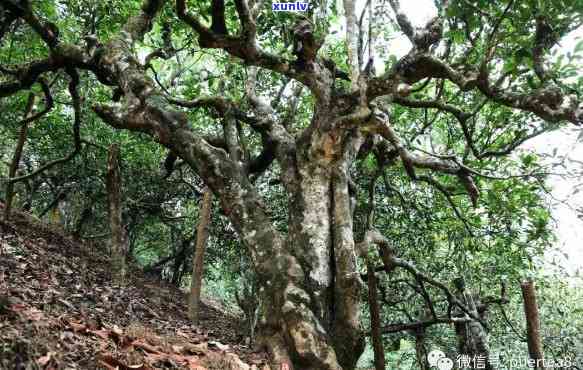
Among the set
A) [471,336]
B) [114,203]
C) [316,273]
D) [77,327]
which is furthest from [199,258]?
[471,336]

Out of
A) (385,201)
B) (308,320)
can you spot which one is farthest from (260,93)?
(308,320)

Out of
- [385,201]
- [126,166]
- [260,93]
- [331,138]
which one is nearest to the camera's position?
[331,138]

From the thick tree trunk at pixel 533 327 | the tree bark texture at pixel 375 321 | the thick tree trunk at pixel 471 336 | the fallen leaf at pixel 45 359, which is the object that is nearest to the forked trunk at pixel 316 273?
the tree bark texture at pixel 375 321

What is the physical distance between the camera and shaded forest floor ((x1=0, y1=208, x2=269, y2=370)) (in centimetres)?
282

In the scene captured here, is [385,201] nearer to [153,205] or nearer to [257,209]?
[257,209]

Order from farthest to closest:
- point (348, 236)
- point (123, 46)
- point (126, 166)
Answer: point (126, 166)
point (123, 46)
point (348, 236)

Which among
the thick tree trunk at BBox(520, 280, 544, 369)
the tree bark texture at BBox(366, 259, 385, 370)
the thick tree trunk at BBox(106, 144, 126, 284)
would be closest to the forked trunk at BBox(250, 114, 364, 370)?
the tree bark texture at BBox(366, 259, 385, 370)

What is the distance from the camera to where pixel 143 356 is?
3453 mm

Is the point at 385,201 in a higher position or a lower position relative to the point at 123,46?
lower

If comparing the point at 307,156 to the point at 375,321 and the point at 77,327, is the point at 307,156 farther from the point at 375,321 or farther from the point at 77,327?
the point at 77,327

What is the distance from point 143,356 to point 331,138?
3104 millimetres

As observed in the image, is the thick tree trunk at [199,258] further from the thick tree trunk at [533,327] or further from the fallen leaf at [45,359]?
the thick tree trunk at [533,327]

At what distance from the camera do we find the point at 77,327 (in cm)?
352

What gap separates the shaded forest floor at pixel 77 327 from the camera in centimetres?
282
